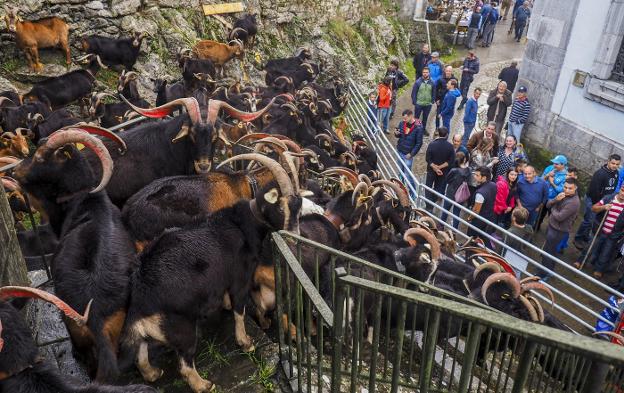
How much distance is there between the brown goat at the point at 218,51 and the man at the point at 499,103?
7.45 meters

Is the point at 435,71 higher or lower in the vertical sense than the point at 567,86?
lower

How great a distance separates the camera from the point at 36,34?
1146cm

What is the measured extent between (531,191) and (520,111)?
5514 mm

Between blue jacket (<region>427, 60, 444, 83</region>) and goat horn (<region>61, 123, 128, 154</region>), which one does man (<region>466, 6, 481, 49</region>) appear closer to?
blue jacket (<region>427, 60, 444, 83</region>)

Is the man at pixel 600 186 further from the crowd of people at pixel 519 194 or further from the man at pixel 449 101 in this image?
the man at pixel 449 101

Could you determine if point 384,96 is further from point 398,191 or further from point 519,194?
point 398,191

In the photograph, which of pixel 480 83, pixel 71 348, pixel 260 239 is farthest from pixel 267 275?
pixel 480 83

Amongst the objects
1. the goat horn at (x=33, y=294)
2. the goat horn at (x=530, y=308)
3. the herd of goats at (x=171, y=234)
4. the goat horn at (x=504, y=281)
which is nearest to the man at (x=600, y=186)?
the herd of goats at (x=171, y=234)

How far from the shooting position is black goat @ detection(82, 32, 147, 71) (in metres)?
12.4

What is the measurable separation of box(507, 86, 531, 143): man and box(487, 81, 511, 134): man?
10.4 inches

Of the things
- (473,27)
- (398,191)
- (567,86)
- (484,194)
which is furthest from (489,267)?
(473,27)

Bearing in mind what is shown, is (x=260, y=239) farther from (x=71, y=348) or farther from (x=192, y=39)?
(x=192, y=39)

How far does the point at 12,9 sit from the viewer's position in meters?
11.4

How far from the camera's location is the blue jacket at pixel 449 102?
46.4ft
